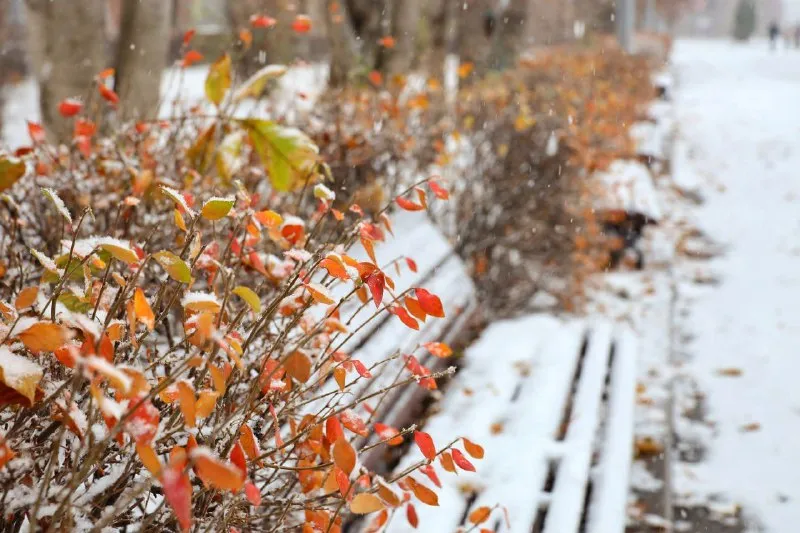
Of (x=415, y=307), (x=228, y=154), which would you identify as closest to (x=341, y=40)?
(x=228, y=154)

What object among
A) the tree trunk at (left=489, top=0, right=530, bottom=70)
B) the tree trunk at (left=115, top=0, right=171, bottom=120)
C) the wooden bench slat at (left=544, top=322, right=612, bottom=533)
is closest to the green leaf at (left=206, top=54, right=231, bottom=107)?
the wooden bench slat at (left=544, top=322, right=612, bottom=533)

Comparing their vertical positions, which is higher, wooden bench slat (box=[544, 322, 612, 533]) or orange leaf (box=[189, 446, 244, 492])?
orange leaf (box=[189, 446, 244, 492])

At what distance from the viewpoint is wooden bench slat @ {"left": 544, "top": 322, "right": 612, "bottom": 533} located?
2404 mm

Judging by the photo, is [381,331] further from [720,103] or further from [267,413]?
[720,103]

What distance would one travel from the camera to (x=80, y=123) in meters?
2.46

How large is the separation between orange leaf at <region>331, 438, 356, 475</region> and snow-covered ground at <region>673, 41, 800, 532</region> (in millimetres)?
2574

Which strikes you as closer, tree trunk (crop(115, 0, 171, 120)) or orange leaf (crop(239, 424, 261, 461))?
orange leaf (crop(239, 424, 261, 461))

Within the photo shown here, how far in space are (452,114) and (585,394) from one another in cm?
263

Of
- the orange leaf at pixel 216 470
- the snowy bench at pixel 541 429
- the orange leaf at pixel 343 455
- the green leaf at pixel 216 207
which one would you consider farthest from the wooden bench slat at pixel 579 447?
the orange leaf at pixel 216 470

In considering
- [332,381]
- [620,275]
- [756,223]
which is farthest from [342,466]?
[756,223]

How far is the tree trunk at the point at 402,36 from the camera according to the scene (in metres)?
7.48

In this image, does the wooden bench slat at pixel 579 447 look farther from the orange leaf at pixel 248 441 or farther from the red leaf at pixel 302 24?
the red leaf at pixel 302 24

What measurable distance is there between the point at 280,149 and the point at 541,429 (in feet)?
5.50

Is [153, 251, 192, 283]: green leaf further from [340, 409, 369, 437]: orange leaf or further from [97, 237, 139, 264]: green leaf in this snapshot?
[340, 409, 369, 437]: orange leaf
